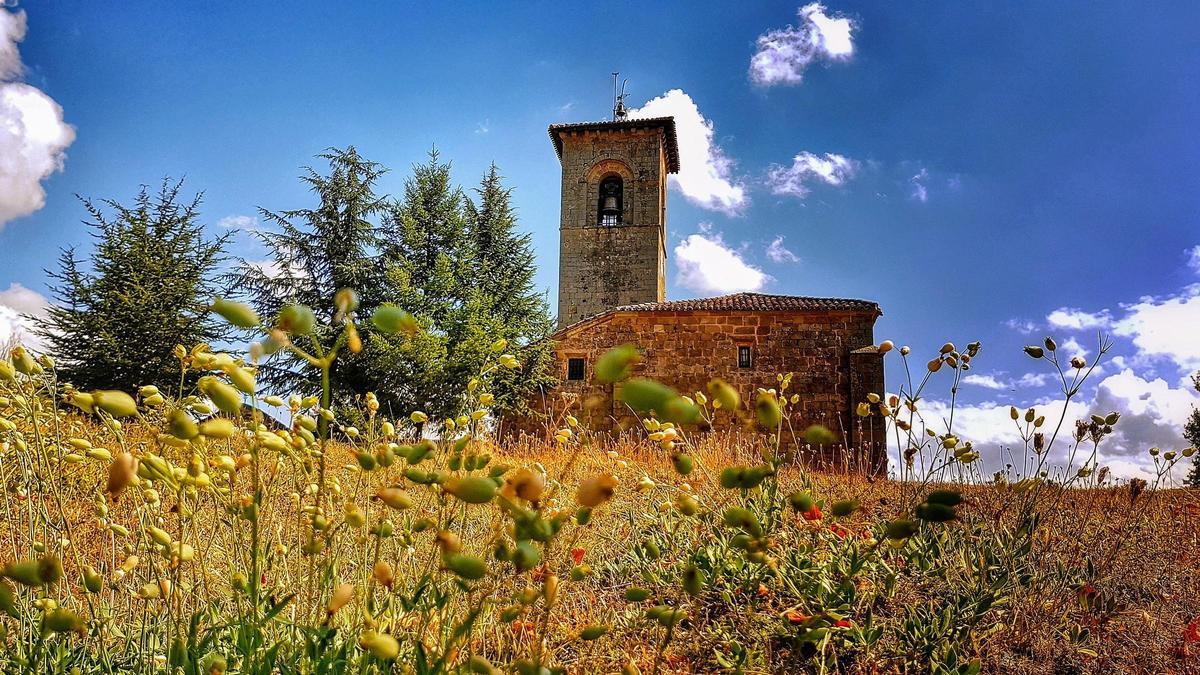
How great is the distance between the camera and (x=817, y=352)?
1599 centimetres

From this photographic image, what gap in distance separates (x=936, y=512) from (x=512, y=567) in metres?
2.48

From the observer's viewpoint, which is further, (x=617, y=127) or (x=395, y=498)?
(x=617, y=127)

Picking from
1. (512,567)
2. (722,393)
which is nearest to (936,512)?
(722,393)

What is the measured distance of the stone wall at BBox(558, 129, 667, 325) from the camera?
21297mm

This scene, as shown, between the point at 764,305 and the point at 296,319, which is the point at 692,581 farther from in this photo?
the point at 764,305

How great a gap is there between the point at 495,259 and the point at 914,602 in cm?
1712

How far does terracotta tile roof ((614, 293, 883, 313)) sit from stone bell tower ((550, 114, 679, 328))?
3.99 m

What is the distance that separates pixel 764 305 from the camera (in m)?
16.4

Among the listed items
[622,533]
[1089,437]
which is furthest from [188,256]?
[1089,437]

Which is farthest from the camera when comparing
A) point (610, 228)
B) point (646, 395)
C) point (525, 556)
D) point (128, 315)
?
point (610, 228)

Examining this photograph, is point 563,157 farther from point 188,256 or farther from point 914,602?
point 914,602

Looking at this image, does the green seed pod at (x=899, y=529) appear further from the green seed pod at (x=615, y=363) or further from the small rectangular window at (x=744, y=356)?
the small rectangular window at (x=744, y=356)

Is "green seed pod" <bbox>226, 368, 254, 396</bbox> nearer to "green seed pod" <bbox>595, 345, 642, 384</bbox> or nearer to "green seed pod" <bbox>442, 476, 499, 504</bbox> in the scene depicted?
"green seed pod" <bbox>442, 476, 499, 504</bbox>

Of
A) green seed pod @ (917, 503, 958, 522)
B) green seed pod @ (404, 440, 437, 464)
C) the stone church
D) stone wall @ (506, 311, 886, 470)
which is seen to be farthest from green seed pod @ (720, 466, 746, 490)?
stone wall @ (506, 311, 886, 470)
